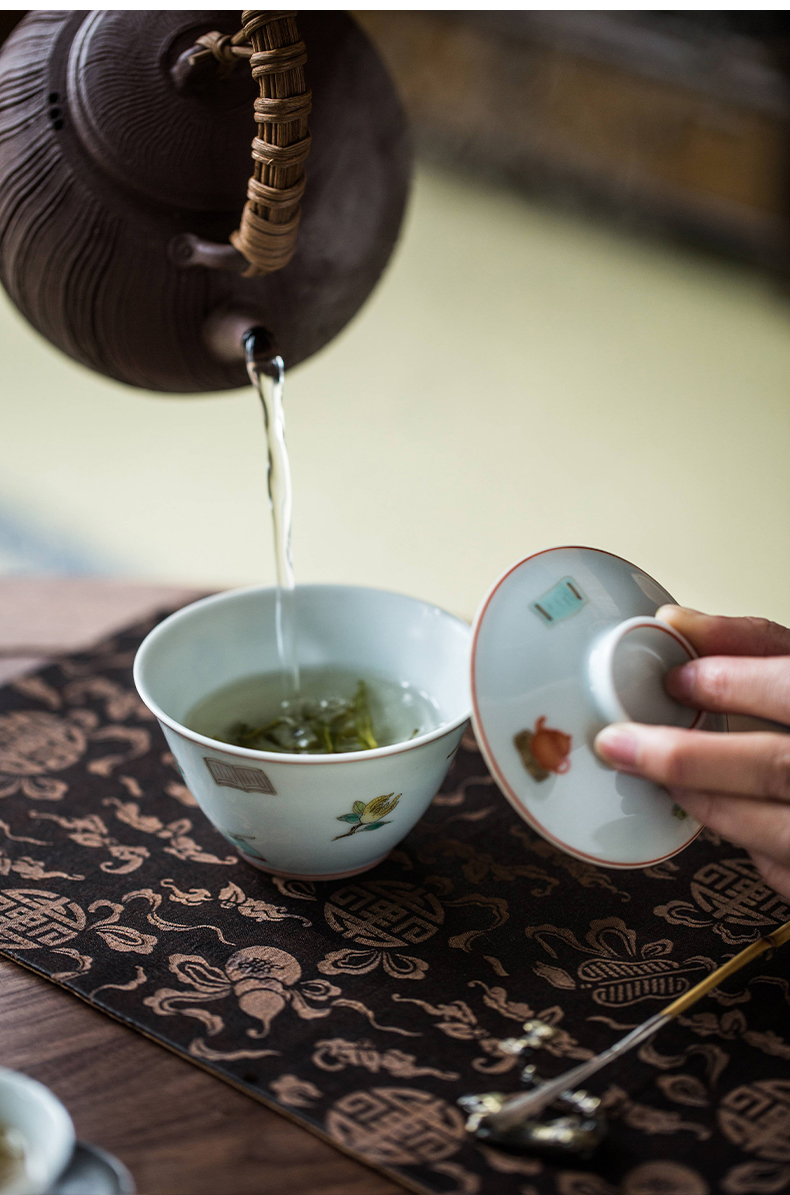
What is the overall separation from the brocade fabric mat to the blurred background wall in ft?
4.43

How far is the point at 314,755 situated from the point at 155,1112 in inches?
8.2

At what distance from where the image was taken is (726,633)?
A: 65 cm

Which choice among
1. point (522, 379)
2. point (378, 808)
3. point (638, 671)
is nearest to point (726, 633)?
point (638, 671)

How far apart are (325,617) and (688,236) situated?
3718mm

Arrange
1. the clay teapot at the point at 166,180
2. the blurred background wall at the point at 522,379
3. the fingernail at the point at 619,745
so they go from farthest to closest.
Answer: the blurred background wall at the point at 522,379 → the clay teapot at the point at 166,180 → the fingernail at the point at 619,745

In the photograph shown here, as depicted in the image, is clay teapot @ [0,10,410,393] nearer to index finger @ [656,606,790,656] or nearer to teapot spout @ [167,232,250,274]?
teapot spout @ [167,232,250,274]

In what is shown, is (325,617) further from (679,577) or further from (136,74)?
(679,577)

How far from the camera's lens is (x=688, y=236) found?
4.08 meters

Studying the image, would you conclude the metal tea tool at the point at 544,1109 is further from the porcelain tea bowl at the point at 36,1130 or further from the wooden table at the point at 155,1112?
the porcelain tea bowl at the point at 36,1130

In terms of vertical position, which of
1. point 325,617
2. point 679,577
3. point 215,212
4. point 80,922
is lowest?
point 679,577

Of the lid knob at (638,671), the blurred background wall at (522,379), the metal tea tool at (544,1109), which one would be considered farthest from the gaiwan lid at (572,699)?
the blurred background wall at (522,379)

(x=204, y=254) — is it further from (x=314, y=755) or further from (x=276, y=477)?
(x=314, y=755)

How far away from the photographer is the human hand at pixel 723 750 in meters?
0.56

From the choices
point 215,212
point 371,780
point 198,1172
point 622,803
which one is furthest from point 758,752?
point 215,212
